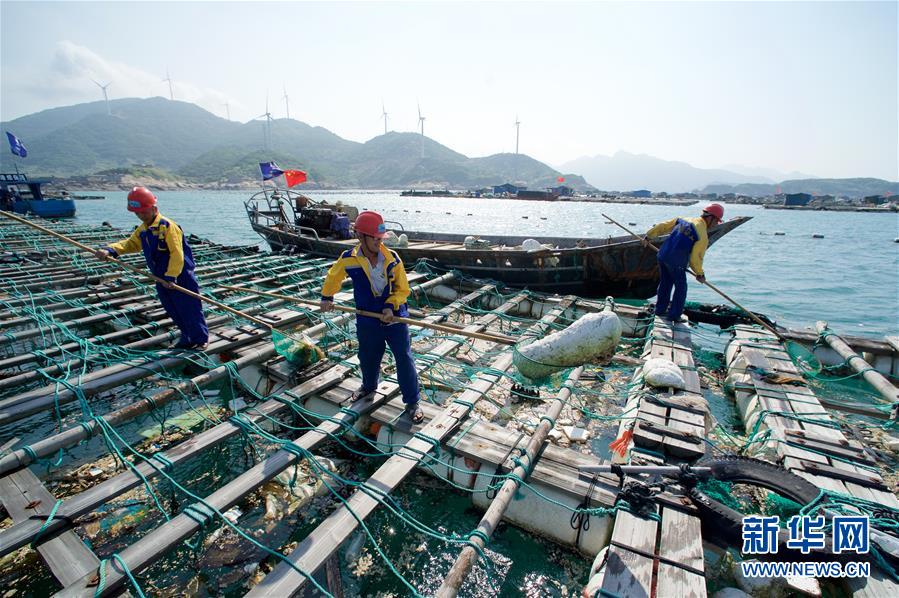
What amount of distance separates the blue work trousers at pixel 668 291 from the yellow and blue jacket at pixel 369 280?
6223 millimetres

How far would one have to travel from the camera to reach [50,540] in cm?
336

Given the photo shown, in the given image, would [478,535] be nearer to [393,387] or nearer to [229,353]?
[393,387]

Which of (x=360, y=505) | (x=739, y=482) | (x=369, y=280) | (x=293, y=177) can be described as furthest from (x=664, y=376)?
(x=293, y=177)

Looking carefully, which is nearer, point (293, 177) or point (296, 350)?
point (296, 350)

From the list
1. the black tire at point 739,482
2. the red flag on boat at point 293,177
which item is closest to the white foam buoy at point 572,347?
the black tire at point 739,482

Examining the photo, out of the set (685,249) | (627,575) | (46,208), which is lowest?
(627,575)

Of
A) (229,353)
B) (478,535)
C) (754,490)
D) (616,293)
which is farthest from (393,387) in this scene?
(616,293)

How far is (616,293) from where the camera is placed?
11734 mm

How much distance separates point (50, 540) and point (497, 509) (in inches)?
149

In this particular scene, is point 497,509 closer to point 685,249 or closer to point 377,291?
point 377,291

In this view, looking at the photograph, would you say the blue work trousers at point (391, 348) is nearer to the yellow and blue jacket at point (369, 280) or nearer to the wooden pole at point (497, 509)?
the yellow and blue jacket at point (369, 280)

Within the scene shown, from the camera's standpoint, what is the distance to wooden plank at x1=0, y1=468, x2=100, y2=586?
3.10 m

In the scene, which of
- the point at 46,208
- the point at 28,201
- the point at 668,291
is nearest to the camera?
the point at 668,291

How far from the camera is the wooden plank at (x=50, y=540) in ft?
10.2
